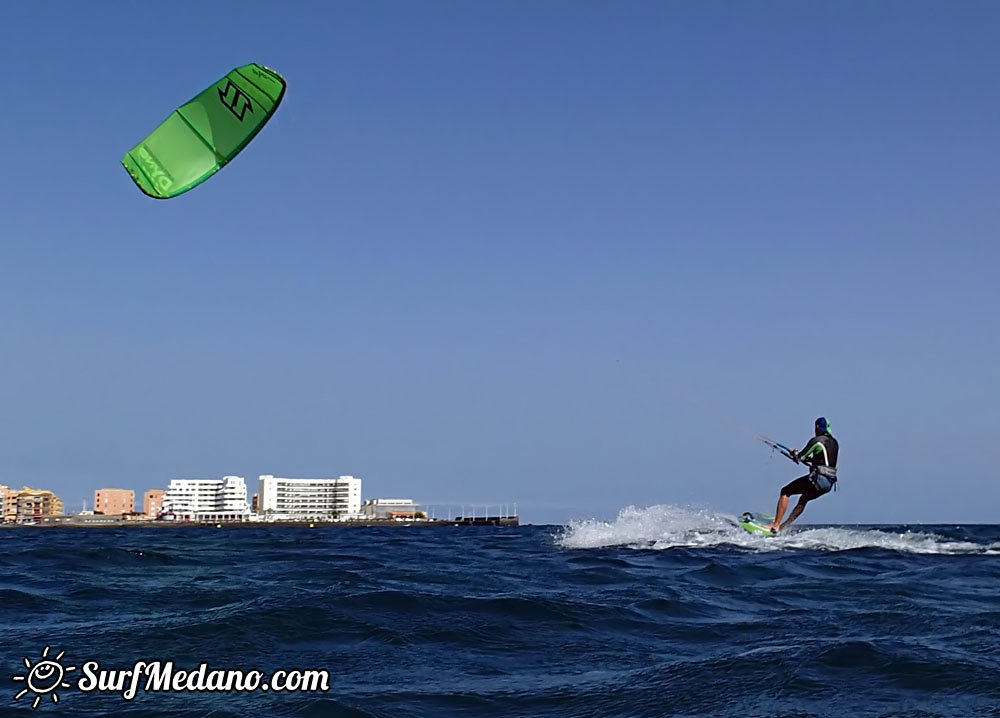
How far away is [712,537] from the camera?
2141 centimetres

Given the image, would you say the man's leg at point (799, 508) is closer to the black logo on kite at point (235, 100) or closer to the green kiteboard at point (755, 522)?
the green kiteboard at point (755, 522)

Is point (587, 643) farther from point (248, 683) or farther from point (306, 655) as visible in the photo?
point (248, 683)

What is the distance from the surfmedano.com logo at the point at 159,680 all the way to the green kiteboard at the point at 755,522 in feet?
56.2

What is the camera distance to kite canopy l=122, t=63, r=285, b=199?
39.6ft

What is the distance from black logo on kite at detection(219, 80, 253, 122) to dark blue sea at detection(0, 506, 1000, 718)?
637 centimetres

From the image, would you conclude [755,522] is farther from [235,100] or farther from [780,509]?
[235,100]

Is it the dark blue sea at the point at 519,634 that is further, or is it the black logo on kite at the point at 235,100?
the black logo on kite at the point at 235,100

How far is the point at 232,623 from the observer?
838cm

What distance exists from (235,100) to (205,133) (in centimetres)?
77

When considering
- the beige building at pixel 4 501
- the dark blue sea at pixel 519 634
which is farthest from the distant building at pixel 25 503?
the dark blue sea at pixel 519 634

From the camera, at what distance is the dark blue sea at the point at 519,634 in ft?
19.9

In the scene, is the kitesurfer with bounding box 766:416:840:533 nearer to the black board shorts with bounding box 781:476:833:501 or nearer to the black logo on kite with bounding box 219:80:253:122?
the black board shorts with bounding box 781:476:833:501

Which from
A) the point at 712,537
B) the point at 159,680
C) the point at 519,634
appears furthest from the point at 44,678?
the point at 712,537

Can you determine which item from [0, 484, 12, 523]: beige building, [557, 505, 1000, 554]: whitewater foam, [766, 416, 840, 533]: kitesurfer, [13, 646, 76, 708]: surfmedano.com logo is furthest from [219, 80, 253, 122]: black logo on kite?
[0, 484, 12, 523]: beige building
